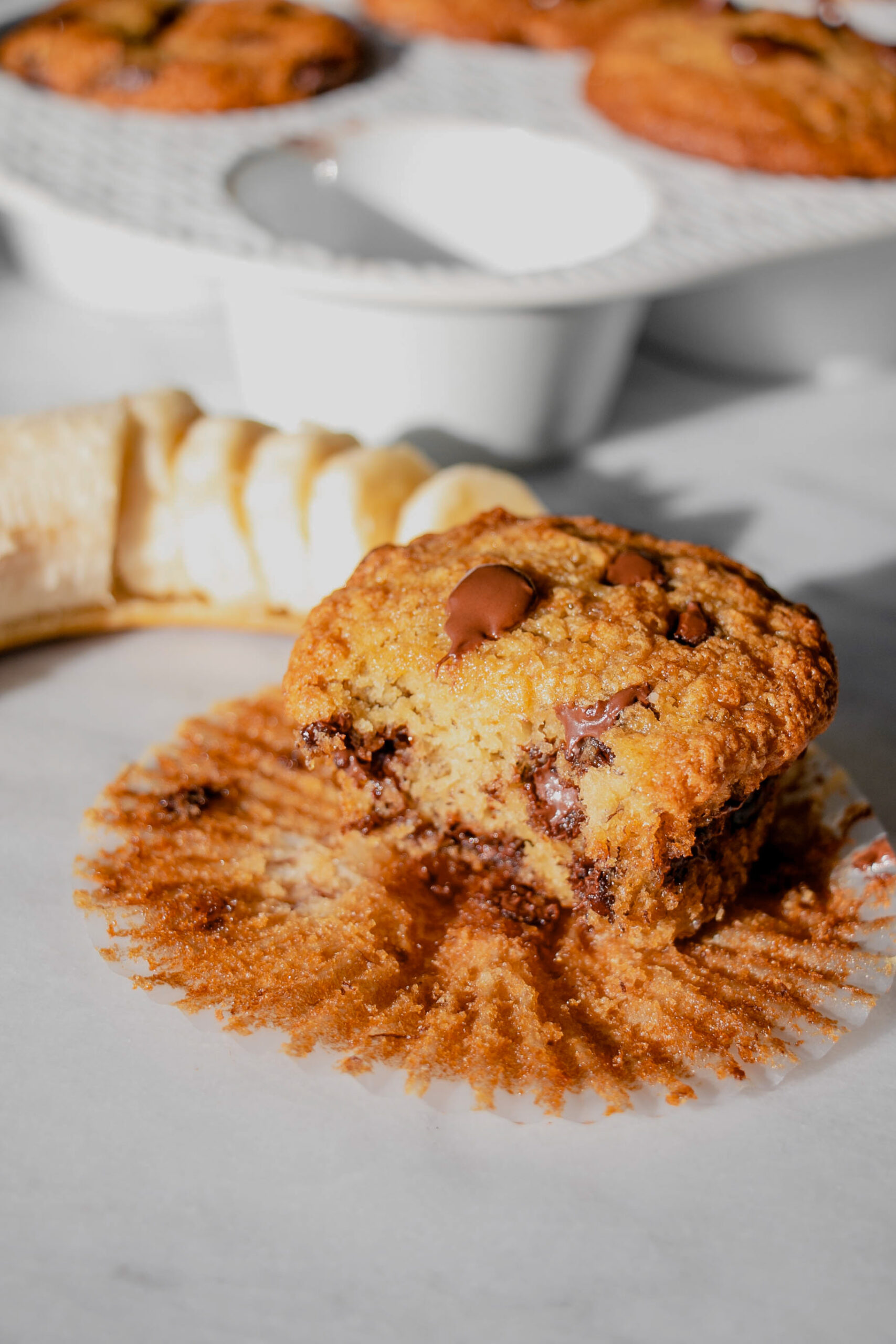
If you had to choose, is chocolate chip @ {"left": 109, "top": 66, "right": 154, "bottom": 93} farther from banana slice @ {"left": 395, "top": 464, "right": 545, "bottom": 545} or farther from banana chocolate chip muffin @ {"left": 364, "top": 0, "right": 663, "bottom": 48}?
banana slice @ {"left": 395, "top": 464, "right": 545, "bottom": 545}

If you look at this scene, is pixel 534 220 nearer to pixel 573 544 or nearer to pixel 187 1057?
pixel 573 544

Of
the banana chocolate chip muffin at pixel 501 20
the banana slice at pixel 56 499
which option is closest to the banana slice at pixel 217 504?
the banana slice at pixel 56 499

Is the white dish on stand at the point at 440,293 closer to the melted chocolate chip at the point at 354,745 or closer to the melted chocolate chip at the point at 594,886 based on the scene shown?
the melted chocolate chip at the point at 354,745

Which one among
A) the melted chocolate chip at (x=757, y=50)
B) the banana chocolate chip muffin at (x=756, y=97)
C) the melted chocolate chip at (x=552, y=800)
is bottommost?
the melted chocolate chip at (x=552, y=800)

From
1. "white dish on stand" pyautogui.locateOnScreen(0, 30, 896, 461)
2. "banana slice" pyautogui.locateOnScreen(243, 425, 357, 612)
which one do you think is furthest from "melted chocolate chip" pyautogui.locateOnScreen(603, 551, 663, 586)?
"white dish on stand" pyautogui.locateOnScreen(0, 30, 896, 461)

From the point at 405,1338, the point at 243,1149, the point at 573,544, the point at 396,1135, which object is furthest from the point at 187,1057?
the point at 573,544

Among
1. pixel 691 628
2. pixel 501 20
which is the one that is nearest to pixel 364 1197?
pixel 691 628
